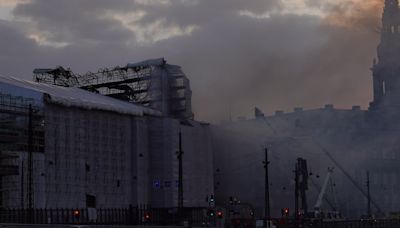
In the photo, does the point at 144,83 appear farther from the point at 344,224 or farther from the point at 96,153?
the point at 344,224

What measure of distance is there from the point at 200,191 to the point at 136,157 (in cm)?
1568

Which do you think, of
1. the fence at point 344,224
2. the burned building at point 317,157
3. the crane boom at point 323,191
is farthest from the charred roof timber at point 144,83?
the fence at point 344,224

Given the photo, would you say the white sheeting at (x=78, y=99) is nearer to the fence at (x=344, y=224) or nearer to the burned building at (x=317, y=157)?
the burned building at (x=317, y=157)

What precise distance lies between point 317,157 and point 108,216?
66.1 metres

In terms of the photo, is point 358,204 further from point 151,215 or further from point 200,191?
point 151,215

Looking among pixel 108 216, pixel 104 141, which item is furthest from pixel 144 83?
pixel 108 216

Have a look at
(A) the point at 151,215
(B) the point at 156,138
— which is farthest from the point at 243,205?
(A) the point at 151,215

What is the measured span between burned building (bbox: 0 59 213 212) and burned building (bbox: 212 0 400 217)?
62.5 feet

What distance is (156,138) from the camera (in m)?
146

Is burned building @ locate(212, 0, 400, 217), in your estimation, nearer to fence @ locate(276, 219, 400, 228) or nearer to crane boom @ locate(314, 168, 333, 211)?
crane boom @ locate(314, 168, 333, 211)

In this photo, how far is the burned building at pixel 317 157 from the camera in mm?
174125

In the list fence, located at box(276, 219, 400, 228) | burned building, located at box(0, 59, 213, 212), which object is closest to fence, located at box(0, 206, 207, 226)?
burned building, located at box(0, 59, 213, 212)

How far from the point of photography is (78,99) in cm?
13062

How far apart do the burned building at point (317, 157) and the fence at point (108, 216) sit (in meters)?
30.5
